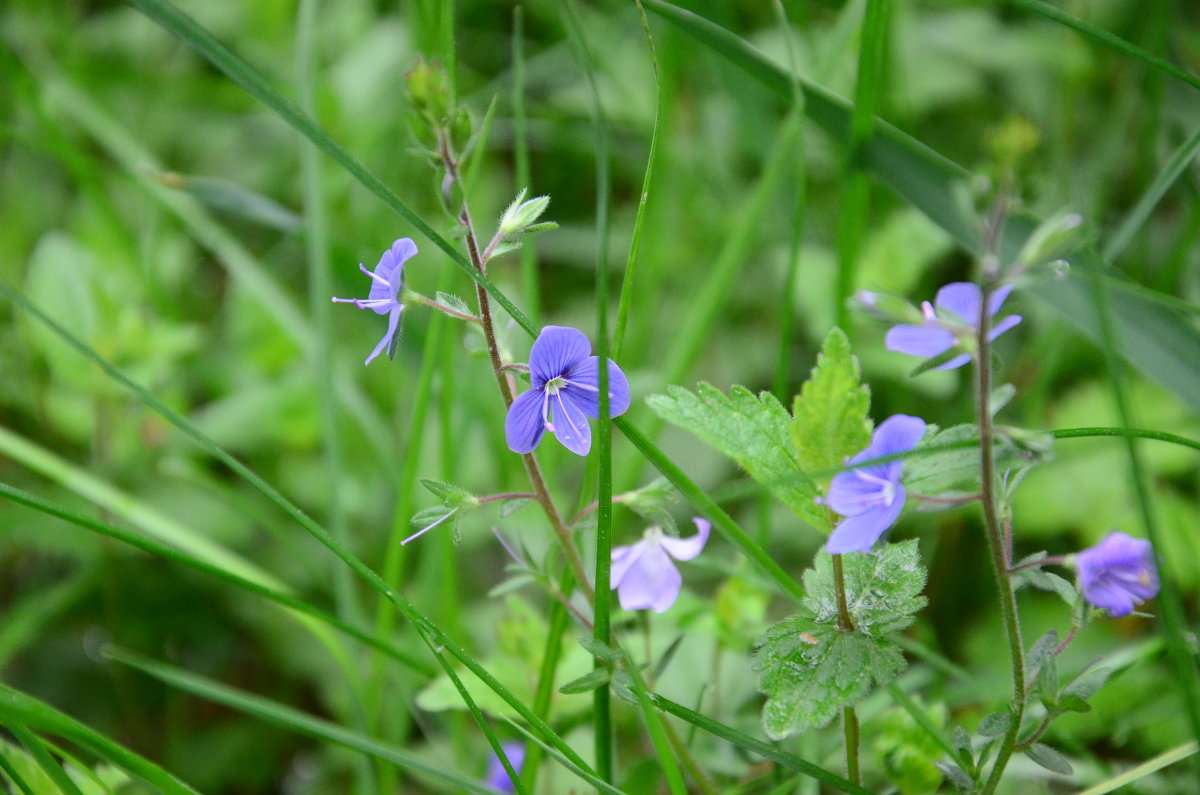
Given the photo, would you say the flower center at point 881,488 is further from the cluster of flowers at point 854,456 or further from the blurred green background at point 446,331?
the blurred green background at point 446,331

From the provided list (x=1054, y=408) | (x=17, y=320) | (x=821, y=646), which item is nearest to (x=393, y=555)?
(x=821, y=646)

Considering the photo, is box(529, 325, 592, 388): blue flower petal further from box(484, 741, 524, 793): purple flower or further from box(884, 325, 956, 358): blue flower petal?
box(484, 741, 524, 793): purple flower

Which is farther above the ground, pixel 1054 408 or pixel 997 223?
pixel 997 223

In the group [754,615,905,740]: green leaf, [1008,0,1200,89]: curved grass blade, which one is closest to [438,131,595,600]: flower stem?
[754,615,905,740]: green leaf

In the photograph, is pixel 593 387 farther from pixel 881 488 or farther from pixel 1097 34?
pixel 1097 34

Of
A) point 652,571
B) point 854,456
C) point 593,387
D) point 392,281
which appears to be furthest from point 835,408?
point 392,281

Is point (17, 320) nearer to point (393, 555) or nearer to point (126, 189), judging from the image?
point (126, 189)
